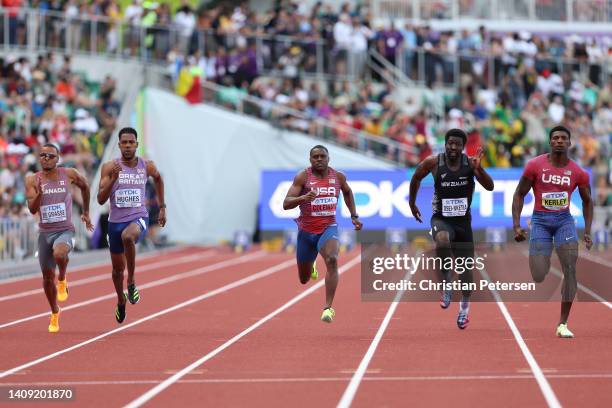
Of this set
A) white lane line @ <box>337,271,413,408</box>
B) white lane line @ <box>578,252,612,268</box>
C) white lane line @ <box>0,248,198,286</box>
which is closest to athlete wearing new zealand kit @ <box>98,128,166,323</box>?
white lane line @ <box>337,271,413,408</box>

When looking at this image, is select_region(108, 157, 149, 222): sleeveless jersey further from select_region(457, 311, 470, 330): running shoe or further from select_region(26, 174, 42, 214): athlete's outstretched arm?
select_region(457, 311, 470, 330): running shoe

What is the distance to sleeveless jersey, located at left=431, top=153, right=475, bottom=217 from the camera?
47.6ft

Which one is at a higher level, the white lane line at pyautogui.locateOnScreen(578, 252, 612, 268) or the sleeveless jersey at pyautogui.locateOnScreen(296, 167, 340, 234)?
the sleeveless jersey at pyautogui.locateOnScreen(296, 167, 340, 234)

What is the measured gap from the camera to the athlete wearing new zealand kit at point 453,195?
14445 millimetres

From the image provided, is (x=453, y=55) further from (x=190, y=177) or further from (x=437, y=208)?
(x=437, y=208)

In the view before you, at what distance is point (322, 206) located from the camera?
15.2 meters

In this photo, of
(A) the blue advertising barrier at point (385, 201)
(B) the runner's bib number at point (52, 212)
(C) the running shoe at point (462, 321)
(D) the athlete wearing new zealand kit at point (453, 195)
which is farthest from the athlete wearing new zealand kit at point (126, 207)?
(A) the blue advertising barrier at point (385, 201)

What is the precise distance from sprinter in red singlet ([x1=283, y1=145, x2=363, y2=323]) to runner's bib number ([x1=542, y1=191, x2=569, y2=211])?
203 centimetres

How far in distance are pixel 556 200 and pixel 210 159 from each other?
21632 mm

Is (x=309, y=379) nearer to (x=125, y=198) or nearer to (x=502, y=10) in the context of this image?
(x=125, y=198)

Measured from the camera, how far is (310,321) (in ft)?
52.4

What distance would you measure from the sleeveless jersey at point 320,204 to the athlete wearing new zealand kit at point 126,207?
1.54 m

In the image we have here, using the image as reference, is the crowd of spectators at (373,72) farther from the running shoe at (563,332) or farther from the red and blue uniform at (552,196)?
the running shoe at (563,332)

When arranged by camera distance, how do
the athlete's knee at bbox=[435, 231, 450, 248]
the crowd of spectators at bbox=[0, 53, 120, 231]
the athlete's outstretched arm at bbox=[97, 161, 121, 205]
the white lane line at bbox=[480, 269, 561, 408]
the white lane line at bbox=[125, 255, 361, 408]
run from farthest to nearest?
the crowd of spectators at bbox=[0, 53, 120, 231] → the athlete's outstretched arm at bbox=[97, 161, 121, 205] → the athlete's knee at bbox=[435, 231, 450, 248] → the white lane line at bbox=[125, 255, 361, 408] → the white lane line at bbox=[480, 269, 561, 408]
